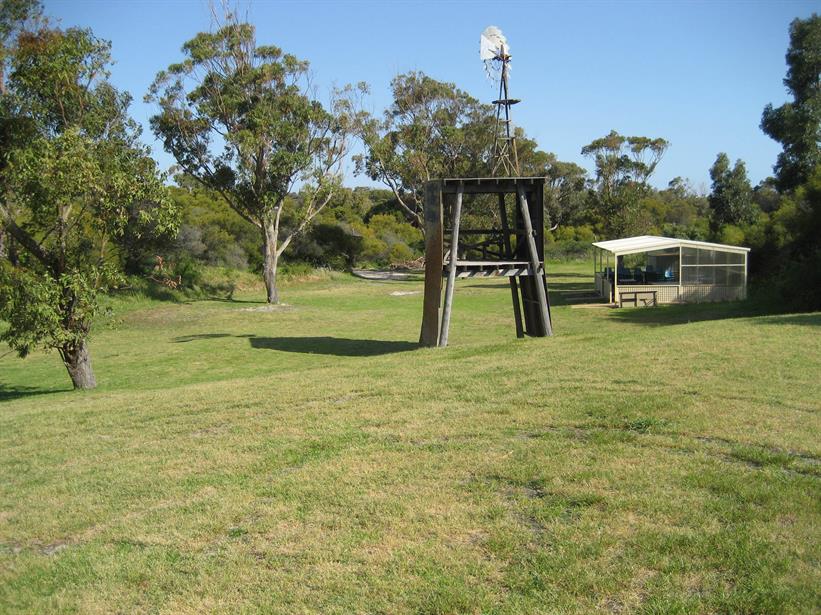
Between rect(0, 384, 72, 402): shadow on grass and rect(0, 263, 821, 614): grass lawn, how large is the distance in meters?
3.72

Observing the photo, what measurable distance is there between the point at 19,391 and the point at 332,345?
7.31 m

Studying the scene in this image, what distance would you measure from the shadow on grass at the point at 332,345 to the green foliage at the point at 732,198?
31065 millimetres

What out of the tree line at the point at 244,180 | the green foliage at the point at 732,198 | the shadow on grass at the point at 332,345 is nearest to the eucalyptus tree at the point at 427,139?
the tree line at the point at 244,180

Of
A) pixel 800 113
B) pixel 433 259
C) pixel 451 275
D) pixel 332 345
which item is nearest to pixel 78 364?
pixel 332 345

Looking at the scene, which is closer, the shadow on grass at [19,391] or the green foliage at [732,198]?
the shadow on grass at [19,391]

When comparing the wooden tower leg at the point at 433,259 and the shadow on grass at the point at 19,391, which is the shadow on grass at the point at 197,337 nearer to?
the shadow on grass at the point at 19,391

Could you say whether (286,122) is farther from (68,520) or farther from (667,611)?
(667,611)

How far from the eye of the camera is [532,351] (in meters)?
11.9

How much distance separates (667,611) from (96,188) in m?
13.2

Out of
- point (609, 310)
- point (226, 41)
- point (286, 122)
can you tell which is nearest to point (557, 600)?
point (609, 310)

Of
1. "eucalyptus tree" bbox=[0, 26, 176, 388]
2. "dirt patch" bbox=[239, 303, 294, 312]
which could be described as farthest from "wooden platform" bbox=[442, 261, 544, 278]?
"dirt patch" bbox=[239, 303, 294, 312]

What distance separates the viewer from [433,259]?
16156mm

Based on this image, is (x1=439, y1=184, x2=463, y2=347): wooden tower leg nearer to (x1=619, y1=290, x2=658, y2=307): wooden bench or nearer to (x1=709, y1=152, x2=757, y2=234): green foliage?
(x1=619, y1=290, x2=658, y2=307): wooden bench

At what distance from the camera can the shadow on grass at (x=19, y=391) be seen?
15.4 meters
